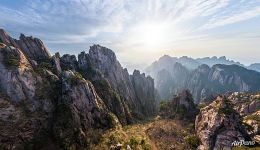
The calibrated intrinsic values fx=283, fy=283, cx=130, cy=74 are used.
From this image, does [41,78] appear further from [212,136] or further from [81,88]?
[212,136]

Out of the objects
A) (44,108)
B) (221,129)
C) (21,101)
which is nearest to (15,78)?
(21,101)

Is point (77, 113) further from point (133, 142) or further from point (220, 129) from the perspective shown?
point (220, 129)

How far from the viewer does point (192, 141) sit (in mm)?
141000

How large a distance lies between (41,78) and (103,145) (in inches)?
2126

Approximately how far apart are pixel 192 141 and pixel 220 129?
1501 cm

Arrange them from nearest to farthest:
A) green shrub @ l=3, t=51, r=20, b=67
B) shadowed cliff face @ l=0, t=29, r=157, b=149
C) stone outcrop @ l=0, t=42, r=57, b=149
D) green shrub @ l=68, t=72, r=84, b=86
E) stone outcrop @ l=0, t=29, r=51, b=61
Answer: stone outcrop @ l=0, t=42, r=57, b=149, shadowed cliff face @ l=0, t=29, r=157, b=149, green shrub @ l=3, t=51, r=20, b=67, green shrub @ l=68, t=72, r=84, b=86, stone outcrop @ l=0, t=29, r=51, b=61

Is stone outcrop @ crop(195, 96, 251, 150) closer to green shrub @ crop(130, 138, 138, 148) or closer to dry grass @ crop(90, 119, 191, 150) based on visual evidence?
dry grass @ crop(90, 119, 191, 150)

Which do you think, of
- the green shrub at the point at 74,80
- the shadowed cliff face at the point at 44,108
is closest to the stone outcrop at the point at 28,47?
the shadowed cliff face at the point at 44,108

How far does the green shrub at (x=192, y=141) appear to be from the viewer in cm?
13888

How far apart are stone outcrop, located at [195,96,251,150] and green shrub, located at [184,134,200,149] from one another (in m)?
2.15

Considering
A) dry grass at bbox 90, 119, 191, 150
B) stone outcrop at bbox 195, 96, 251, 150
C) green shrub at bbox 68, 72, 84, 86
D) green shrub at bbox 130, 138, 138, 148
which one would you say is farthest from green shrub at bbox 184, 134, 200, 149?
green shrub at bbox 68, 72, 84, 86

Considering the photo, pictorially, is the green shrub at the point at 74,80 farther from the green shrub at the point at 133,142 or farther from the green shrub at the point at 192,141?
the green shrub at the point at 192,141

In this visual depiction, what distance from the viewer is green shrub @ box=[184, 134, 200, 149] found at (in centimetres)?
13888

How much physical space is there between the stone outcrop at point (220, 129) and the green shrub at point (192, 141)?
7.06ft
